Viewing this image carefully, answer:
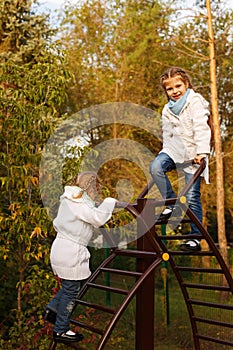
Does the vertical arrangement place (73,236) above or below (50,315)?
above

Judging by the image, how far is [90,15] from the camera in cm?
1268

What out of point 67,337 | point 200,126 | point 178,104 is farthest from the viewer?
point 178,104

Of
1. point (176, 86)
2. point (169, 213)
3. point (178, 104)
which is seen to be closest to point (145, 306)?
point (169, 213)

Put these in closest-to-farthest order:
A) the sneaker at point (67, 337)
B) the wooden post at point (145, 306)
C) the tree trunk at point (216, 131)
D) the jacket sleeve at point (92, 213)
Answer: the jacket sleeve at point (92, 213) < the sneaker at point (67, 337) < the wooden post at point (145, 306) < the tree trunk at point (216, 131)

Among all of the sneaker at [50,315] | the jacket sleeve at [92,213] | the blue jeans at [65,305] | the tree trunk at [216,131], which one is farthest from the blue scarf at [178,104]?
the tree trunk at [216,131]

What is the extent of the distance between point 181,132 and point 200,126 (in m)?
0.18

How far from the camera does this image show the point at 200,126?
3.67 metres

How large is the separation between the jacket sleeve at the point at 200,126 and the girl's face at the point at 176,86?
119 millimetres

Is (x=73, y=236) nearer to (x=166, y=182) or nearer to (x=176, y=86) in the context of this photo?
(x=166, y=182)

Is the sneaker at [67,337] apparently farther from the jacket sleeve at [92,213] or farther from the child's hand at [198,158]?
the child's hand at [198,158]

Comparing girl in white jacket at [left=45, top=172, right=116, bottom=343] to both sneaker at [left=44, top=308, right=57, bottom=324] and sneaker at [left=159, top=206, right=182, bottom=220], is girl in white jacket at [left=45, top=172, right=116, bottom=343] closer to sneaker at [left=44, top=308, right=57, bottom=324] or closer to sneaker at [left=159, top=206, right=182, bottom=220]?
sneaker at [left=44, top=308, right=57, bottom=324]

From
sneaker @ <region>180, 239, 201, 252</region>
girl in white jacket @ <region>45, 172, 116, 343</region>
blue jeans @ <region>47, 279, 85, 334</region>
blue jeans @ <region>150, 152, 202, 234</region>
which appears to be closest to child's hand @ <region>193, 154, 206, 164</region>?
blue jeans @ <region>150, 152, 202, 234</region>

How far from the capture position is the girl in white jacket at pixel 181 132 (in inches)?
147

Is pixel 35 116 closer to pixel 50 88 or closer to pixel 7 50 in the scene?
pixel 50 88
